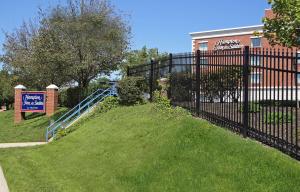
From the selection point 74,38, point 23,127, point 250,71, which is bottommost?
point 23,127

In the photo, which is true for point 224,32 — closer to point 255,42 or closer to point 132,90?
point 255,42

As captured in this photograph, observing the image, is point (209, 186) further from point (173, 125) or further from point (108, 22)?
point (108, 22)

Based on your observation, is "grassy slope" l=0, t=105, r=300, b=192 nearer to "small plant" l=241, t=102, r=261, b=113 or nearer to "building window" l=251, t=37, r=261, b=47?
"small plant" l=241, t=102, r=261, b=113

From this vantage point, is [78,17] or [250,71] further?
[78,17]

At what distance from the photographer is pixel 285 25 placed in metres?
16.3

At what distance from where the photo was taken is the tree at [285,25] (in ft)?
51.1

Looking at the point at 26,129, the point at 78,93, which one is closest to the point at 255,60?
the point at 26,129

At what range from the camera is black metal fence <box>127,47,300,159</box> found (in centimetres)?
914

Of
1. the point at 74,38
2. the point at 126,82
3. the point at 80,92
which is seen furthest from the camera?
the point at 80,92

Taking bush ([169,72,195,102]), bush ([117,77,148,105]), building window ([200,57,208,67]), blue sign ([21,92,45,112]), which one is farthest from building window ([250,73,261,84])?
blue sign ([21,92,45,112])

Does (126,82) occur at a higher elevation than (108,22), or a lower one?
lower

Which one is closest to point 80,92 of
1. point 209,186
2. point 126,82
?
point 126,82

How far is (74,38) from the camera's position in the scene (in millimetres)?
24641

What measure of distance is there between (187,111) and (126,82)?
695 cm
